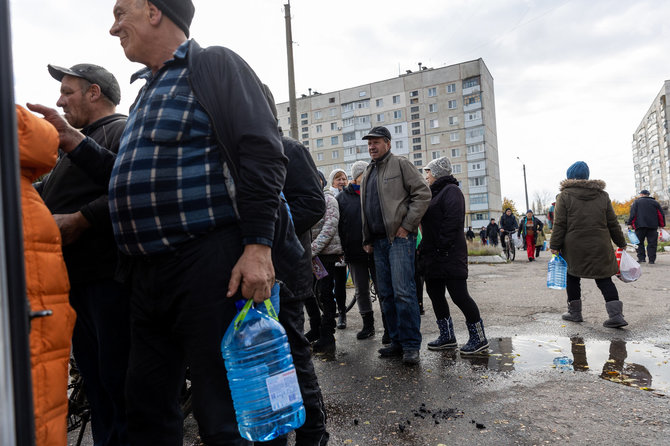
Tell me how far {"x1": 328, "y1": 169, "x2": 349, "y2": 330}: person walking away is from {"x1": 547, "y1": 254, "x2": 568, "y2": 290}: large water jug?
2665mm

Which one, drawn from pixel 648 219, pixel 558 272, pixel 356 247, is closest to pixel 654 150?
pixel 648 219

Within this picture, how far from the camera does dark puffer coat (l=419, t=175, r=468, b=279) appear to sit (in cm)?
480

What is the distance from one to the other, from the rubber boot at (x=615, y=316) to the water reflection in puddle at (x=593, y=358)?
0.61m

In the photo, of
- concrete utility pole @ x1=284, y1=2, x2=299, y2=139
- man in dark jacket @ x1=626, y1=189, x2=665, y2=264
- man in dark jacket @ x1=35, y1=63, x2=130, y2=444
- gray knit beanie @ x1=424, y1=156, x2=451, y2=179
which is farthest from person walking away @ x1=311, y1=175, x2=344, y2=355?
man in dark jacket @ x1=626, y1=189, x2=665, y2=264

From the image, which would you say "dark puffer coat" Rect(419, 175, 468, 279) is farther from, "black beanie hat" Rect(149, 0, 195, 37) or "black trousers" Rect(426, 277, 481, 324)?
"black beanie hat" Rect(149, 0, 195, 37)

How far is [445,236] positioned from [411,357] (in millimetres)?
1198

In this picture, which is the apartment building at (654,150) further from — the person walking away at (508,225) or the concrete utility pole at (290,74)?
the concrete utility pole at (290,74)

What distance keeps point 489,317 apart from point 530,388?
3053 millimetres

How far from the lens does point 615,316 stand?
18.6ft

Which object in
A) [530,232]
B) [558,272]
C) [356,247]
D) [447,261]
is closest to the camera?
[447,261]

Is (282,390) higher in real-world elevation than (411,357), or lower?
higher

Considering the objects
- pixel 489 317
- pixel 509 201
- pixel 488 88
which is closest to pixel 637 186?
pixel 509 201

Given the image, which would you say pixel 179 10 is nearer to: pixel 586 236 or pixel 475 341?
pixel 475 341

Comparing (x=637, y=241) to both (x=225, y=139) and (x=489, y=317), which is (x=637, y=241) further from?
(x=225, y=139)
